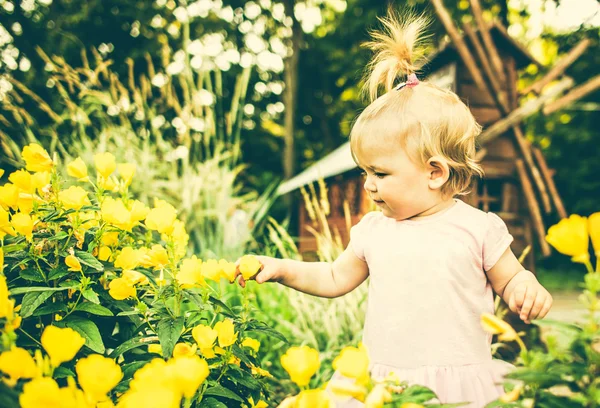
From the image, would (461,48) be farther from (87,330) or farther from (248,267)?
(87,330)

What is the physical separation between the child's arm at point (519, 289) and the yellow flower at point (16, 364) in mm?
977

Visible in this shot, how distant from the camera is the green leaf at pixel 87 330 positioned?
1122 millimetres

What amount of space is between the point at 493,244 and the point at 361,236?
1.27 feet

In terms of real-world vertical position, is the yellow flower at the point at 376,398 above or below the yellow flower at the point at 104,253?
below

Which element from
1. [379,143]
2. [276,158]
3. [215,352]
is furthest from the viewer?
[276,158]

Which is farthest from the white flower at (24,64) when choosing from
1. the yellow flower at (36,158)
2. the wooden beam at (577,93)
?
the yellow flower at (36,158)

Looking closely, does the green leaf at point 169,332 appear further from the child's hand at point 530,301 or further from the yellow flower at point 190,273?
the child's hand at point 530,301

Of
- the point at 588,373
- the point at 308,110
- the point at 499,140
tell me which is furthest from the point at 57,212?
the point at 308,110

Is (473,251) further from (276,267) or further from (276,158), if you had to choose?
(276,158)

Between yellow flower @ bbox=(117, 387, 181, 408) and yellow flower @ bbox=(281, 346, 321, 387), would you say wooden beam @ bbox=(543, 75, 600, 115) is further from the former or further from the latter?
yellow flower @ bbox=(117, 387, 181, 408)

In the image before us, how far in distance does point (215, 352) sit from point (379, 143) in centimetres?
70

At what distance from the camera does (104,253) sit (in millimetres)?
1392

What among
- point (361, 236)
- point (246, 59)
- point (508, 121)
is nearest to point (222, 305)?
point (361, 236)

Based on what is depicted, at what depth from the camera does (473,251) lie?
53.4 inches
